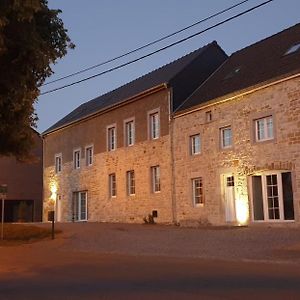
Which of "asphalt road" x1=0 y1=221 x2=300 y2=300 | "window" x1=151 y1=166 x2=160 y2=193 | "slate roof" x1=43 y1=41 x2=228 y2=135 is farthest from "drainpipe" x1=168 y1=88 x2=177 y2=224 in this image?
"asphalt road" x1=0 y1=221 x2=300 y2=300

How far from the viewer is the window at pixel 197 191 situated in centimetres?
2358

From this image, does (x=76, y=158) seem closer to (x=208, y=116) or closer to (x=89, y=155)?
(x=89, y=155)

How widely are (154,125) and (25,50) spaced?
15.0 metres

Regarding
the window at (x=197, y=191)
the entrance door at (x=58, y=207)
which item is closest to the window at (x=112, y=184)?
the entrance door at (x=58, y=207)

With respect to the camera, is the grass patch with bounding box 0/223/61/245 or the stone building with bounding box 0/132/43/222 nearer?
the grass patch with bounding box 0/223/61/245

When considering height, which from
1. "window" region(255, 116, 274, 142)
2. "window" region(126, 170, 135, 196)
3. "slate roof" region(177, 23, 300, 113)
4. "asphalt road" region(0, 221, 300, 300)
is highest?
"slate roof" region(177, 23, 300, 113)

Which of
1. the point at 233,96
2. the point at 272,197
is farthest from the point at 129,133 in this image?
the point at 272,197

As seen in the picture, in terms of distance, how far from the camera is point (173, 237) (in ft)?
58.0

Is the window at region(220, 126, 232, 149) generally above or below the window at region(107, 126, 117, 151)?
below

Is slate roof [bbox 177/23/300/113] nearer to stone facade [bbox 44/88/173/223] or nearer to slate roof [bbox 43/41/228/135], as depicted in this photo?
slate roof [bbox 43/41/228/135]

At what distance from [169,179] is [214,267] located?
568 inches

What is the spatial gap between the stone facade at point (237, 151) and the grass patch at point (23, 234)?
257 inches

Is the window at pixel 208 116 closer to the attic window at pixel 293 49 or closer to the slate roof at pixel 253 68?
the slate roof at pixel 253 68

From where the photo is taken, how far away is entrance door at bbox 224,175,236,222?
2161cm
